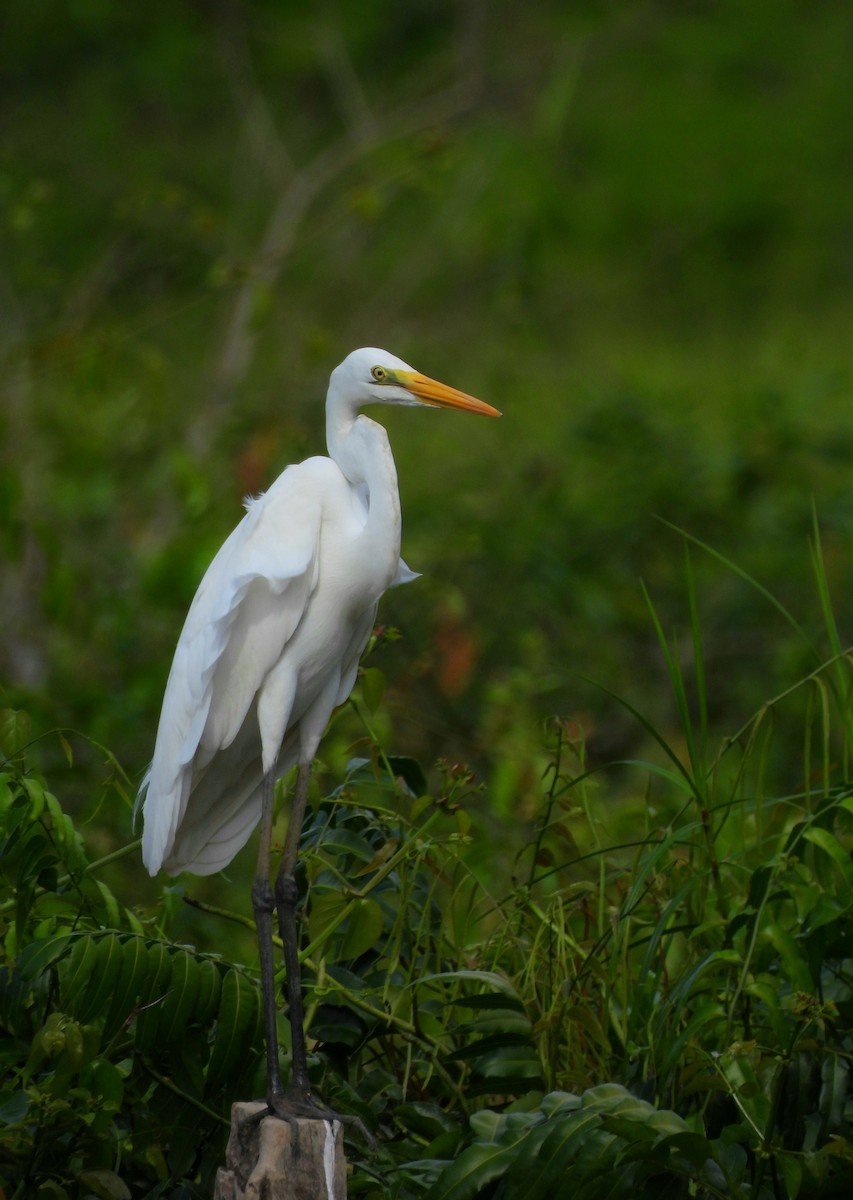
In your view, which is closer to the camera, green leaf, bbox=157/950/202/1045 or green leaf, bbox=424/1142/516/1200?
green leaf, bbox=424/1142/516/1200

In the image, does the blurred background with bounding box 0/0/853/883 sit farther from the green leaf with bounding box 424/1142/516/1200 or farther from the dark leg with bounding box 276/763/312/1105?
the green leaf with bounding box 424/1142/516/1200

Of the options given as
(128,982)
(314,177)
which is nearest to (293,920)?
(128,982)

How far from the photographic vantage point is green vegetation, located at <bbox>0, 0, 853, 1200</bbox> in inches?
74.2

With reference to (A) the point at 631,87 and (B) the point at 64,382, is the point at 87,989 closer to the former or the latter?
(B) the point at 64,382

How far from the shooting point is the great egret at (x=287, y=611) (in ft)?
6.17

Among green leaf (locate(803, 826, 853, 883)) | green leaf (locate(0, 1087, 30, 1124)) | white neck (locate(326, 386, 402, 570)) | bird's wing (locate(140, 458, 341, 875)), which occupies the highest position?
white neck (locate(326, 386, 402, 570))

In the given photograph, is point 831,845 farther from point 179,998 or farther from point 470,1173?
point 179,998

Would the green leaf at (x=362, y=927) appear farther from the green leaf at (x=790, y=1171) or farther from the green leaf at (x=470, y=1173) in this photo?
the green leaf at (x=790, y=1171)

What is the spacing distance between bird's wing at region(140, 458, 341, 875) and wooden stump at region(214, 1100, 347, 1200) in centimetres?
40

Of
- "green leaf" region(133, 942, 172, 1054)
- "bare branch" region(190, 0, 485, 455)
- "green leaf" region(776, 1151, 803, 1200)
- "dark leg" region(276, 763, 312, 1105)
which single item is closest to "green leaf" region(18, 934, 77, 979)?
"green leaf" region(133, 942, 172, 1054)

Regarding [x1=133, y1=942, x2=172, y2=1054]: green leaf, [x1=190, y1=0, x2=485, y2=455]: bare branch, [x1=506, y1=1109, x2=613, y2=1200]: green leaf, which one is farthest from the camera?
[x1=190, y1=0, x2=485, y2=455]: bare branch

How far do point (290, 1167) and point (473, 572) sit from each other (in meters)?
3.90

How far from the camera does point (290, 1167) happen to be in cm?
169

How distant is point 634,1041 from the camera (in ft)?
6.66
